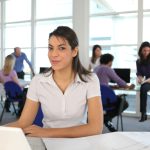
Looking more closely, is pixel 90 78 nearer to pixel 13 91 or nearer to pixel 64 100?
pixel 64 100

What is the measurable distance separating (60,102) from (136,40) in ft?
16.4

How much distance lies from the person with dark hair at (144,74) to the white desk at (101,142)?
364 cm

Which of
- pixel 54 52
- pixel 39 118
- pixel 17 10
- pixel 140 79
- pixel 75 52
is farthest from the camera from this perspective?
pixel 17 10

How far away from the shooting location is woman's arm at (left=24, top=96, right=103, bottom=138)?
1.41m

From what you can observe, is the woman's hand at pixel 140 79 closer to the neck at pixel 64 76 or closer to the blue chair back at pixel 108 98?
the blue chair back at pixel 108 98

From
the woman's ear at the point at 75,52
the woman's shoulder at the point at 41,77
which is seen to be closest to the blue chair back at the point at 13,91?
the woman's shoulder at the point at 41,77

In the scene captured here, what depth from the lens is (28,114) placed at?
1680 mm

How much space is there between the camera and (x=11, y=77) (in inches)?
214

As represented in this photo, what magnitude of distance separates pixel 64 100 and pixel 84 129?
254mm

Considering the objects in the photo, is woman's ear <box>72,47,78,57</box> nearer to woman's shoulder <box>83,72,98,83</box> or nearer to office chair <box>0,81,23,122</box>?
woman's shoulder <box>83,72,98,83</box>

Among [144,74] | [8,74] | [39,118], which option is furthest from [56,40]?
[8,74]

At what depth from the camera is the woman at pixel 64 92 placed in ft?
5.36

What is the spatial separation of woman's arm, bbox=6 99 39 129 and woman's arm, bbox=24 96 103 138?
214 mm

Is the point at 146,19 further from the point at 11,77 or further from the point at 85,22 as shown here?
the point at 11,77
